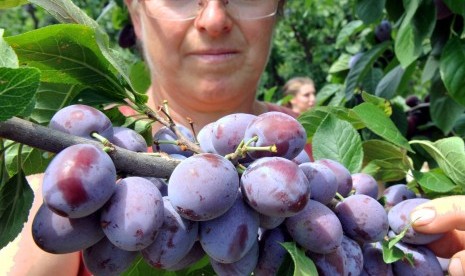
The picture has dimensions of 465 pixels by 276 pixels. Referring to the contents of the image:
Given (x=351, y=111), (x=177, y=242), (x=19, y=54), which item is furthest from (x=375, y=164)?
(x=19, y=54)

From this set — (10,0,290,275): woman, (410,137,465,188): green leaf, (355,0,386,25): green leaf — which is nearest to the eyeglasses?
(10,0,290,275): woman

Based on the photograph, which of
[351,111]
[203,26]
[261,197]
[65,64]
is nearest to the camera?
[261,197]

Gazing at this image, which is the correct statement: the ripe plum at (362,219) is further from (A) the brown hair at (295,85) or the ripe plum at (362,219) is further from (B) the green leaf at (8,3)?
(A) the brown hair at (295,85)

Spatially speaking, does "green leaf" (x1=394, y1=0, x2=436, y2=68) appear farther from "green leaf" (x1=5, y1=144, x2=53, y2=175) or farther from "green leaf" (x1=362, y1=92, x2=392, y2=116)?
"green leaf" (x1=5, y1=144, x2=53, y2=175)

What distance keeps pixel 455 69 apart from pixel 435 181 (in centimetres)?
64

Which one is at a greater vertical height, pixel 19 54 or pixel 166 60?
pixel 19 54

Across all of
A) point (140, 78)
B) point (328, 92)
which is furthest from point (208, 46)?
point (328, 92)

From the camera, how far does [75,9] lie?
2.04ft

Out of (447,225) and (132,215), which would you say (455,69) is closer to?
(447,225)

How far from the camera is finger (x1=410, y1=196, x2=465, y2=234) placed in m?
0.68

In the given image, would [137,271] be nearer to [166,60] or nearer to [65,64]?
[65,64]

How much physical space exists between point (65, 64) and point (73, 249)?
0.76 ft

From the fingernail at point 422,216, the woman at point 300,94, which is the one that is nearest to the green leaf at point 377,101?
the fingernail at point 422,216

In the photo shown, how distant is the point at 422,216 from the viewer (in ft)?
2.22
